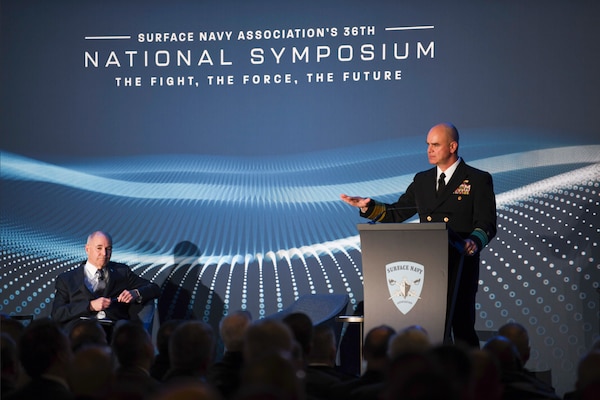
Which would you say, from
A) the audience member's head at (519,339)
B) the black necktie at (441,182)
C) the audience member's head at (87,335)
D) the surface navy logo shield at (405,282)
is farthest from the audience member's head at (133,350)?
the black necktie at (441,182)

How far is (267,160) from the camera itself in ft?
24.9

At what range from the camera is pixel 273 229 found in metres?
7.52

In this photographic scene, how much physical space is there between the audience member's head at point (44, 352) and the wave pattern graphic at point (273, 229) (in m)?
4.05

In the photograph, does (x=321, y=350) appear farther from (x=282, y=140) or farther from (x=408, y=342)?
(x=282, y=140)

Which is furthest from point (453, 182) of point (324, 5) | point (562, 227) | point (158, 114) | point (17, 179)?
point (17, 179)

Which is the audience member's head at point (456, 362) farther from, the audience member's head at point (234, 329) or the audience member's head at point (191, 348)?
the audience member's head at point (234, 329)

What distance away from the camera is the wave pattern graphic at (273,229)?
7.10m

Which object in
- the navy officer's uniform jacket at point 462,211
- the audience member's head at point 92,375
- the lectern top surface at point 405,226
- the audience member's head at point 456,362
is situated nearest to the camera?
the audience member's head at point 456,362

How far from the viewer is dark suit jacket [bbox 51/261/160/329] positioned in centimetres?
664

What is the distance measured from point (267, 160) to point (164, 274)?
4.38 feet

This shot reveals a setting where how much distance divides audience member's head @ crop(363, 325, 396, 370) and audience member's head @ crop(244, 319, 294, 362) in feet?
2.15

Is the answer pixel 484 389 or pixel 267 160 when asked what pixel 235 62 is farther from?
pixel 484 389

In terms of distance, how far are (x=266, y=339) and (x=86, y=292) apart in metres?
4.03

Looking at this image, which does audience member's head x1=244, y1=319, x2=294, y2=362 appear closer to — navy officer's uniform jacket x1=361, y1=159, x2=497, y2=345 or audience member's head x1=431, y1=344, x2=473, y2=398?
audience member's head x1=431, y1=344, x2=473, y2=398
